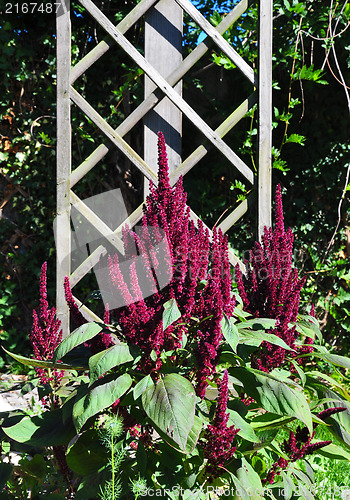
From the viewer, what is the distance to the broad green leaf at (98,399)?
1164 mm

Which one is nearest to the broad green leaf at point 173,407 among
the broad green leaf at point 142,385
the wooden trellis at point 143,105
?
the broad green leaf at point 142,385

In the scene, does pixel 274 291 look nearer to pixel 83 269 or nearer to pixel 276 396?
pixel 276 396

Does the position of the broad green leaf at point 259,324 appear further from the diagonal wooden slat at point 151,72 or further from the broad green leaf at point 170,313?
the diagonal wooden slat at point 151,72

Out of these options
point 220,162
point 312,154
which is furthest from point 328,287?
point 220,162

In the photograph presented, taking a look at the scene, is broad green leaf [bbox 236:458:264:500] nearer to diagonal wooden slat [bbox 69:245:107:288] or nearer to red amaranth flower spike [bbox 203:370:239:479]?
red amaranth flower spike [bbox 203:370:239:479]

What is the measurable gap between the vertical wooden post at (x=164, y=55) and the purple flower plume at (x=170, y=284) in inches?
70.2

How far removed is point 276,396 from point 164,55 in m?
2.46

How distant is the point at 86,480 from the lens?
1.36 m

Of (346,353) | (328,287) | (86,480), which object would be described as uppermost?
(86,480)

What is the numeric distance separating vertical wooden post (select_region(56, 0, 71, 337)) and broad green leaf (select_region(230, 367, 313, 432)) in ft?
5.70

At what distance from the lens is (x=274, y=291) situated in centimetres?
144

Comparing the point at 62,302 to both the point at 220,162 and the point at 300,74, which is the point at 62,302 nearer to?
the point at 220,162

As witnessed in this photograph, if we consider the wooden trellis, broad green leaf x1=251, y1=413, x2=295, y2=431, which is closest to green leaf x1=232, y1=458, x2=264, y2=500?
broad green leaf x1=251, y1=413, x2=295, y2=431

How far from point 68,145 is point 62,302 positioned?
91cm
